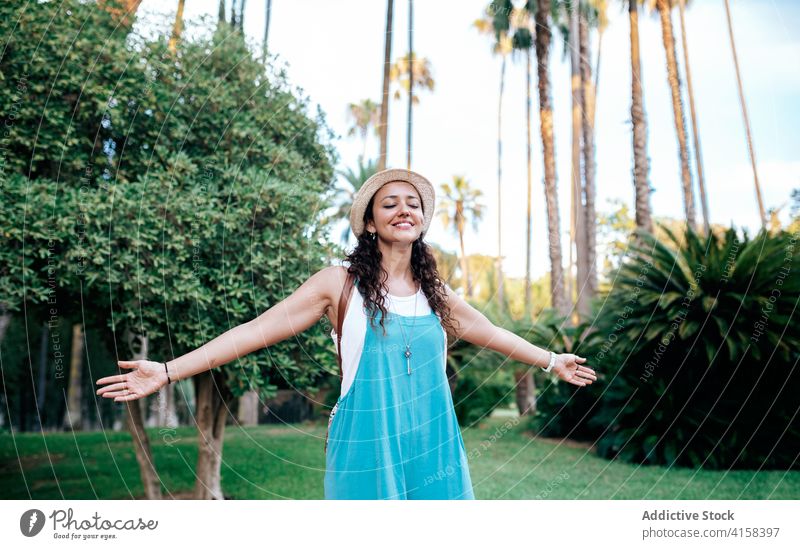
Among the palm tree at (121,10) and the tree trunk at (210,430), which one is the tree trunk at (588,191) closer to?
the tree trunk at (210,430)

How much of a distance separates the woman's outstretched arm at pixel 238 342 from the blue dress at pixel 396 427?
8.9 inches

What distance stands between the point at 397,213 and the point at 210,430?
4035 mm

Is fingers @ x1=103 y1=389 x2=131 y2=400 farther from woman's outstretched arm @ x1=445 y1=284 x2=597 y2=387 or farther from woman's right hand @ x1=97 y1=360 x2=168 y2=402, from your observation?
woman's outstretched arm @ x1=445 y1=284 x2=597 y2=387

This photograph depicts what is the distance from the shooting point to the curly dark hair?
8.53 ft

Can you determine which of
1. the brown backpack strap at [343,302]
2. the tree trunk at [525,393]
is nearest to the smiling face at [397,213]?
the brown backpack strap at [343,302]

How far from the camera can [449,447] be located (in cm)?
255

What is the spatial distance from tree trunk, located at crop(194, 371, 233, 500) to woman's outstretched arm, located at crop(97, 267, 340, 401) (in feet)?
11.5

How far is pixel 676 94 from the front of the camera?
31.7 ft

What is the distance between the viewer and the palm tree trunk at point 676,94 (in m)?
9.09

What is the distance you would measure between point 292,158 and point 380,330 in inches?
133

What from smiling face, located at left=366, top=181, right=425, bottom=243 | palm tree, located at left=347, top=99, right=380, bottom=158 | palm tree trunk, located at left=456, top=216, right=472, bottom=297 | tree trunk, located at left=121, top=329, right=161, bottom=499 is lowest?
tree trunk, located at left=121, top=329, right=161, bottom=499

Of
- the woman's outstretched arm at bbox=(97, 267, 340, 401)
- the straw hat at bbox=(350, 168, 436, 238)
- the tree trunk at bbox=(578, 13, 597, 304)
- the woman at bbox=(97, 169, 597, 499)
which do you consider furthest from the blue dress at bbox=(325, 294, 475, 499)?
the tree trunk at bbox=(578, 13, 597, 304)

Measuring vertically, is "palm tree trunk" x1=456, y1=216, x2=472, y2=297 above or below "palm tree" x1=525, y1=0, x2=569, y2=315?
below
